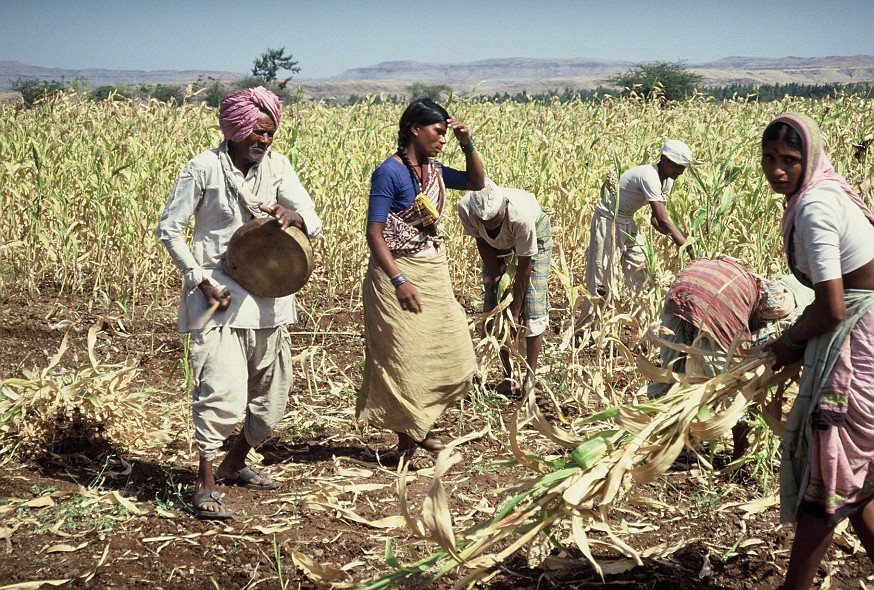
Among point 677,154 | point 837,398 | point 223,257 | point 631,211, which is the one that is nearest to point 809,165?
point 837,398

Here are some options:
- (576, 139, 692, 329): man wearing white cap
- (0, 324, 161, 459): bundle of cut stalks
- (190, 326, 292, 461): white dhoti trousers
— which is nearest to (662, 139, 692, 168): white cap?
(576, 139, 692, 329): man wearing white cap

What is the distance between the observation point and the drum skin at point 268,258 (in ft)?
11.3

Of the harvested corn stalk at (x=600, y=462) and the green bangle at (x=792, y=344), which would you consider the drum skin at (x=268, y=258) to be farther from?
the green bangle at (x=792, y=344)

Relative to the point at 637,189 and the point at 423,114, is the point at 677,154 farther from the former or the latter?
the point at 423,114

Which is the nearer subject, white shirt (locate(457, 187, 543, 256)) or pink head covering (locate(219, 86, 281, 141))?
pink head covering (locate(219, 86, 281, 141))

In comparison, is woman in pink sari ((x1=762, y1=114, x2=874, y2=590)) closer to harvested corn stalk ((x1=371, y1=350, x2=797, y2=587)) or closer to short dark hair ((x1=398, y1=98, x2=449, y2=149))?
harvested corn stalk ((x1=371, y1=350, x2=797, y2=587))

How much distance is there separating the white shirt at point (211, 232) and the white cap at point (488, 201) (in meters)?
1.24

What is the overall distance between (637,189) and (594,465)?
11.0 ft

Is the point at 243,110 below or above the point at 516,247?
above

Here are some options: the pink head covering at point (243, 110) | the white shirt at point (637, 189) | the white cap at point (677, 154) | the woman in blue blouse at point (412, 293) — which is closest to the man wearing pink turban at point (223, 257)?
the pink head covering at point (243, 110)

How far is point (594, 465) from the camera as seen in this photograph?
2.58m

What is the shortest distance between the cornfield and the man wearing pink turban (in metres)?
1.49

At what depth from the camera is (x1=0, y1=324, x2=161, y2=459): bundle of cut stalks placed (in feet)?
13.8

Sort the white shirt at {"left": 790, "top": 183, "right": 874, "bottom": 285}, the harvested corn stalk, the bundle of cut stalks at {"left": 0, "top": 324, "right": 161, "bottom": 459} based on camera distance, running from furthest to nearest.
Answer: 1. the bundle of cut stalks at {"left": 0, "top": 324, "right": 161, "bottom": 459}
2. the harvested corn stalk
3. the white shirt at {"left": 790, "top": 183, "right": 874, "bottom": 285}
